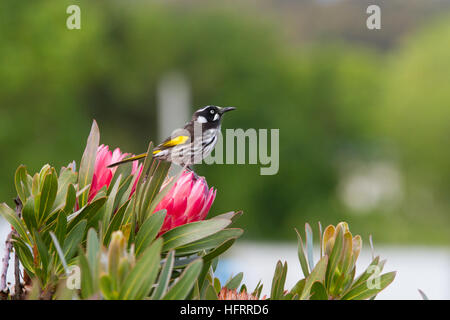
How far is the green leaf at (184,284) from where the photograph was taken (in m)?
0.46

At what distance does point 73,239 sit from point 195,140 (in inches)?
13.9

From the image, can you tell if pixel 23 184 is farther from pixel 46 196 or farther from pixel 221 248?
pixel 221 248

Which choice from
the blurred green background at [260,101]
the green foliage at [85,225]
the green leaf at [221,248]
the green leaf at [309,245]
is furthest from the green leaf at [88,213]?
the blurred green background at [260,101]

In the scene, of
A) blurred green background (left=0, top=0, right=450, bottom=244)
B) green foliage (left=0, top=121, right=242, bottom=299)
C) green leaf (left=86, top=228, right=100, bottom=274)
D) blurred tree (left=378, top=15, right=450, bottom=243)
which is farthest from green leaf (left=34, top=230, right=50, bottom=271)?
blurred tree (left=378, top=15, right=450, bottom=243)

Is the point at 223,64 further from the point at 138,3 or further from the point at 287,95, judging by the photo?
the point at 138,3

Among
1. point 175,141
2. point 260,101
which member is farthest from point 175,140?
point 260,101

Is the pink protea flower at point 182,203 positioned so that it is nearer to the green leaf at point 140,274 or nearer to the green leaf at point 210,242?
the green leaf at point 210,242

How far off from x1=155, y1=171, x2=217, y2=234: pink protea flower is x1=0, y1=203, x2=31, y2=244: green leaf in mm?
128

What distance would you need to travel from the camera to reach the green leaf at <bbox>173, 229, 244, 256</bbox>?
1.89 ft

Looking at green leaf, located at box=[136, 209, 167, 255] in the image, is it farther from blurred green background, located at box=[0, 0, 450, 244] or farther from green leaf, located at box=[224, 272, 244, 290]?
blurred green background, located at box=[0, 0, 450, 244]

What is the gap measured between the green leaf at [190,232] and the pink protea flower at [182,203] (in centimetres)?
3

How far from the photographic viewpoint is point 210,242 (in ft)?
1.91
